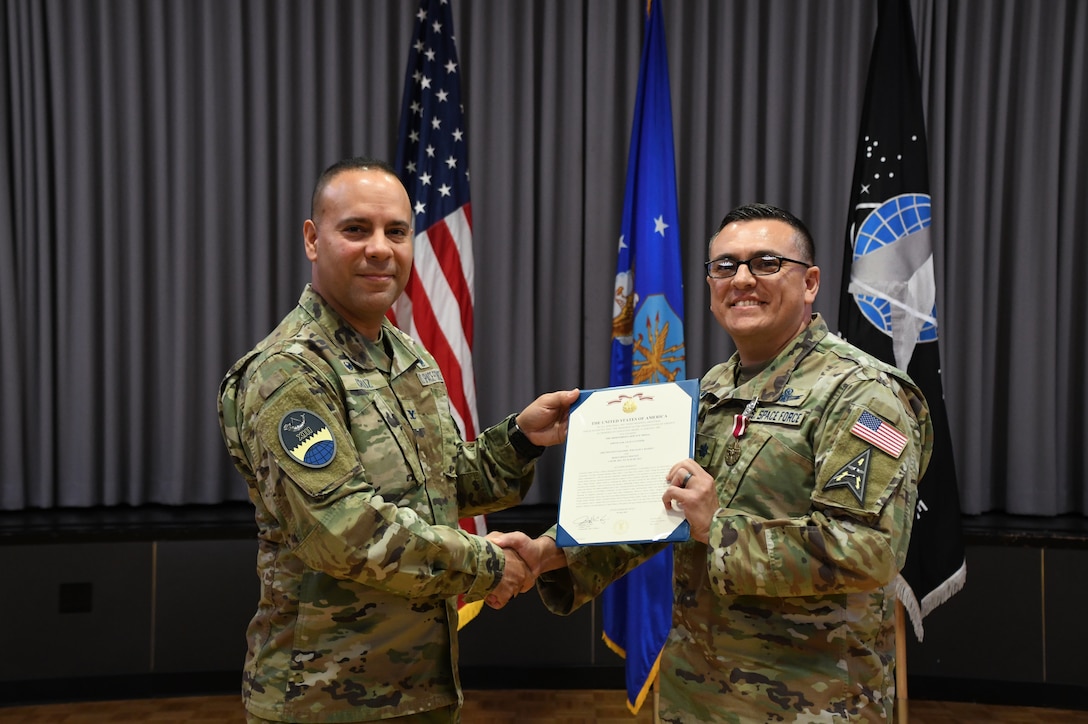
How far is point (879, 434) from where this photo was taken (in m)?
1.81

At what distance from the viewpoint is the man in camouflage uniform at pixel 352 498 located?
1.83 m

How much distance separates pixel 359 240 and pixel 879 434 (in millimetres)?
1242

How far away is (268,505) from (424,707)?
1.91 ft

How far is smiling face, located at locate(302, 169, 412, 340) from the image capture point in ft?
6.74

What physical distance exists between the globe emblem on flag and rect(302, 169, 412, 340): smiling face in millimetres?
2353

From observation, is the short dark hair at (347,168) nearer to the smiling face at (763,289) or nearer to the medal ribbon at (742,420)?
the smiling face at (763,289)

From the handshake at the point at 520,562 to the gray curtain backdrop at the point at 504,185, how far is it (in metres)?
2.58

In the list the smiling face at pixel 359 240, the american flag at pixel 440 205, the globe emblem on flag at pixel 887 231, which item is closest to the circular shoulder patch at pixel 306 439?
the smiling face at pixel 359 240

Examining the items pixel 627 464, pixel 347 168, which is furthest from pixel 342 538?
pixel 347 168

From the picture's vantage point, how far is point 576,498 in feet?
7.04

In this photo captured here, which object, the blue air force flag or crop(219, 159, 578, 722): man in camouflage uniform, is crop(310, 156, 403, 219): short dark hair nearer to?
crop(219, 159, 578, 722): man in camouflage uniform

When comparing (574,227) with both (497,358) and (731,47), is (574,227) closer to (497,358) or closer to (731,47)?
(497,358)
